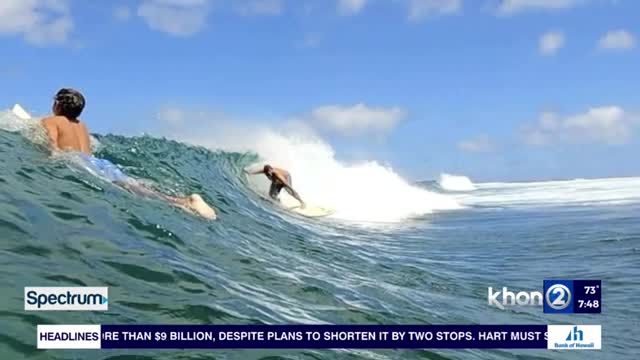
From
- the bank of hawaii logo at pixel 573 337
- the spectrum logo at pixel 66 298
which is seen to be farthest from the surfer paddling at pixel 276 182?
the spectrum logo at pixel 66 298

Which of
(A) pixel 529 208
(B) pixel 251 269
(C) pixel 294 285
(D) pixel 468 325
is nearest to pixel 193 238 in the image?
(B) pixel 251 269

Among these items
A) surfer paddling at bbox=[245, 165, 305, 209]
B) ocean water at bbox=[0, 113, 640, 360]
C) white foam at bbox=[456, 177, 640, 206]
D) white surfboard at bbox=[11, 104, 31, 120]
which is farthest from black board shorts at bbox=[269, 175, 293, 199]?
white foam at bbox=[456, 177, 640, 206]

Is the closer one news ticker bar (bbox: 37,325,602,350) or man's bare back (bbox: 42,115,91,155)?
news ticker bar (bbox: 37,325,602,350)

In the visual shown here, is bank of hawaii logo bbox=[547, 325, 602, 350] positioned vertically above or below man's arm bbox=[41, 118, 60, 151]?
below

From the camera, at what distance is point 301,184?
28906mm

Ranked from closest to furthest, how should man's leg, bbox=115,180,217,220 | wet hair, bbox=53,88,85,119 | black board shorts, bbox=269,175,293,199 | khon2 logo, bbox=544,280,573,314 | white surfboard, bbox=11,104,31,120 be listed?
khon2 logo, bbox=544,280,573,314 → man's leg, bbox=115,180,217,220 → wet hair, bbox=53,88,85,119 → white surfboard, bbox=11,104,31,120 → black board shorts, bbox=269,175,293,199

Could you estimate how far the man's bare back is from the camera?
32.4ft

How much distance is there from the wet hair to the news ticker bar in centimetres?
628

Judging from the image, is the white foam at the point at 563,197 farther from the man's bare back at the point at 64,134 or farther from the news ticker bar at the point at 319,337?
the man's bare back at the point at 64,134

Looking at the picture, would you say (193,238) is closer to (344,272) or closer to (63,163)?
(344,272)

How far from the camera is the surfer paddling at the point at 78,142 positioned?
9.84 m

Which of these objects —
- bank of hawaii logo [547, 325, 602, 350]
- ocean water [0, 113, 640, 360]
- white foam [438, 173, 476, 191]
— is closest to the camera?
ocean water [0, 113, 640, 360]

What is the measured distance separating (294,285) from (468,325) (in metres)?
1.89

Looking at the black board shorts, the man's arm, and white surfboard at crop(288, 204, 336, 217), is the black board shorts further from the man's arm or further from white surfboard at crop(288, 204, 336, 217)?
the man's arm
